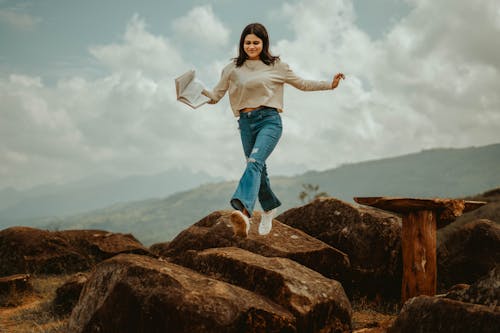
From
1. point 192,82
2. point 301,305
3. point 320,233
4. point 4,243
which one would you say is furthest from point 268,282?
point 4,243

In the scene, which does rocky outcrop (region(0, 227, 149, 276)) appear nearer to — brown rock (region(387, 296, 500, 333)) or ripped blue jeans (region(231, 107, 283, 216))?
ripped blue jeans (region(231, 107, 283, 216))

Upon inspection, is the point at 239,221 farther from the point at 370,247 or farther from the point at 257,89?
the point at 370,247

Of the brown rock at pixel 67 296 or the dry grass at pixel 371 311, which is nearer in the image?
the dry grass at pixel 371 311

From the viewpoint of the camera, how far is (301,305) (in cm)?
627

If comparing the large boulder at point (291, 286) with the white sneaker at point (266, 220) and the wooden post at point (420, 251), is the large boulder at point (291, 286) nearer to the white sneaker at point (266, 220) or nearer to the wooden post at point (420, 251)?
the white sneaker at point (266, 220)

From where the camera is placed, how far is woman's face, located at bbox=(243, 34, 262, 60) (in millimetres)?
7074

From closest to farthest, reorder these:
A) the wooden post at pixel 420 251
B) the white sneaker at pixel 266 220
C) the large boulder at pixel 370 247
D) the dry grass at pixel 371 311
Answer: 1. the white sneaker at pixel 266 220
2. the dry grass at pixel 371 311
3. the wooden post at pixel 420 251
4. the large boulder at pixel 370 247

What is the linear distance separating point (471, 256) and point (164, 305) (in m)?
8.03

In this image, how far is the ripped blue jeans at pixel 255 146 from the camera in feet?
20.8

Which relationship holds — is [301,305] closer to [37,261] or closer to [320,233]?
[320,233]

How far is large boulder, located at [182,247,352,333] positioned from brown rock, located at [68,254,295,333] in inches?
12.5

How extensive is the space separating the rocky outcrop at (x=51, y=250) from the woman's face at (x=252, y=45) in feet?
29.3

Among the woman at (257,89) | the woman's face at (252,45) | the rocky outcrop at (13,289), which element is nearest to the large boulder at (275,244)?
the woman at (257,89)

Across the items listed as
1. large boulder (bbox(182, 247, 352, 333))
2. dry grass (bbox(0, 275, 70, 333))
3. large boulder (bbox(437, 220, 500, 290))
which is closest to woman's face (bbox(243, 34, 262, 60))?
large boulder (bbox(182, 247, 352, 333))
